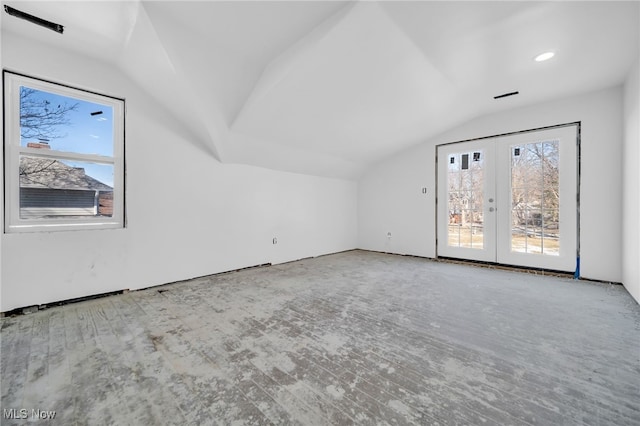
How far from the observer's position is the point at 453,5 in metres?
2.06

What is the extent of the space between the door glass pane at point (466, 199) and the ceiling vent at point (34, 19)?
5.36m

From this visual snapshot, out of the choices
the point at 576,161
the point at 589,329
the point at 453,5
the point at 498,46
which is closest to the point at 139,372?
the point at 589,329

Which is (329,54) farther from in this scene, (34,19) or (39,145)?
(39,145)

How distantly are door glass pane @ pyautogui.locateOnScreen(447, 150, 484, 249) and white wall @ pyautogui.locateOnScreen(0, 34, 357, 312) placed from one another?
9.46 feet

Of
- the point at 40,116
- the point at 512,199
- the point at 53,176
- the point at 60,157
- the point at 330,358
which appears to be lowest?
the point at 330,358

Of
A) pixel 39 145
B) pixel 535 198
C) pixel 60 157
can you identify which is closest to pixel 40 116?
pixel 39 145

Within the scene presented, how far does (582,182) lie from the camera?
3502mm

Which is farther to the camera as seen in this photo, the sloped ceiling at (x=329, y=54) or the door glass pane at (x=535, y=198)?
the door glass pane at (x=535, y=198)

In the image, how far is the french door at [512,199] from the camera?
12.0 feet

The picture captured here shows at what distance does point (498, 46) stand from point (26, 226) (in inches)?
194

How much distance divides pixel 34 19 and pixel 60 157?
1.23 metres

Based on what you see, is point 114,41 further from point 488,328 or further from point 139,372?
point 488,328

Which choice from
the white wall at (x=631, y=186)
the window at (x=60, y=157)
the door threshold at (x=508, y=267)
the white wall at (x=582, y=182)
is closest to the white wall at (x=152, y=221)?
the window at (x=60, y=157)

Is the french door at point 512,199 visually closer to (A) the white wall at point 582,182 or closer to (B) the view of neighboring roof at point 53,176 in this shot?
(A) the white wall at point 582,182
